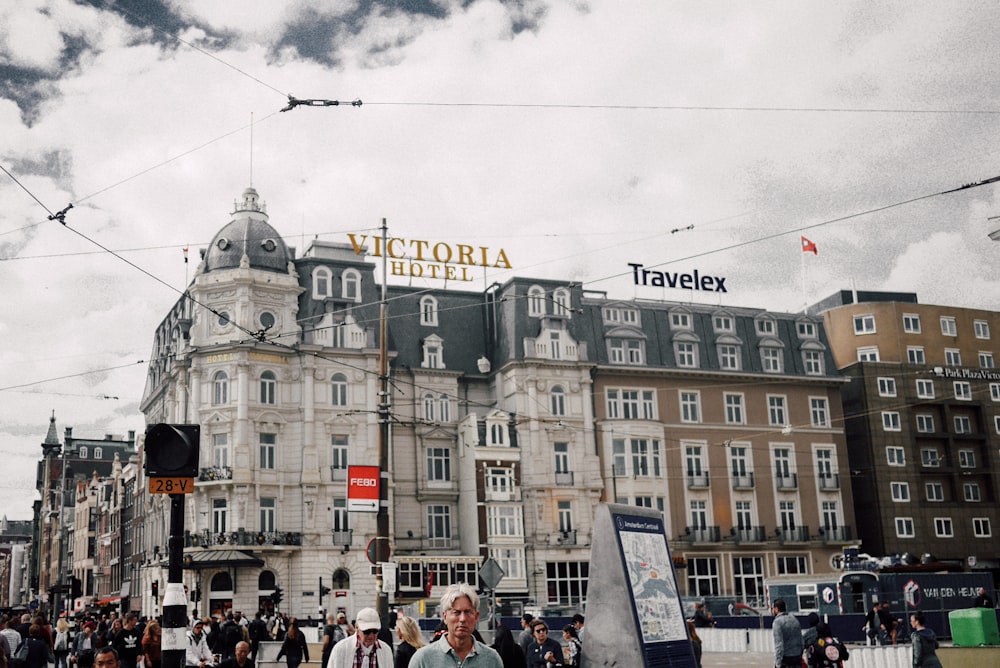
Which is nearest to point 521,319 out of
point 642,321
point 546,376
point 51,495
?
point 546,376

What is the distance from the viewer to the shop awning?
167 feet

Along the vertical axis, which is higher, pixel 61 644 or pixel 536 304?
pixel 536 304

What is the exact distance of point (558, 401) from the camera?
59.4 m

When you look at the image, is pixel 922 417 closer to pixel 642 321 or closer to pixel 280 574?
pixel 642 321

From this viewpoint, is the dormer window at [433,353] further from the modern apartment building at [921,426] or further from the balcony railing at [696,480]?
the modern apartment building at [921,426]

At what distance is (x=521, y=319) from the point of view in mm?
60531

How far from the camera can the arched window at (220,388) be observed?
55.2 m

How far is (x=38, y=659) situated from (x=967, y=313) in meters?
66.1

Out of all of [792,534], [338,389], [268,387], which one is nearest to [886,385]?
[792,534]

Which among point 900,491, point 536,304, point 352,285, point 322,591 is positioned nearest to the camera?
point 322,591

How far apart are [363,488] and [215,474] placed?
99.0 ft

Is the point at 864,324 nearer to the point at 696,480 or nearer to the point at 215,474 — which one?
the point at 696,480

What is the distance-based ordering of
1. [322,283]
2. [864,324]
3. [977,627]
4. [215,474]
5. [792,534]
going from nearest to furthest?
[977,627] < [215,474] < [322,283] < [792,534] < [864,324]

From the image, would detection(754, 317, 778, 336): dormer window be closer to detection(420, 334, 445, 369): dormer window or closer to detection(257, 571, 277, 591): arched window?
detection(420, 334, 445, 369): dormer window
